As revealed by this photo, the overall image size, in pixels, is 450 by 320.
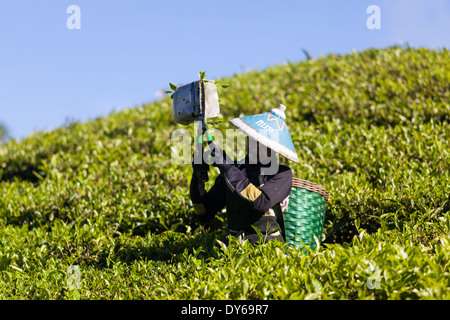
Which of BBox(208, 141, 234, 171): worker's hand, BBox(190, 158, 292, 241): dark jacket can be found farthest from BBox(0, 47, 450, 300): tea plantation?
BBox(208, 141, 234, 171): worker's hand

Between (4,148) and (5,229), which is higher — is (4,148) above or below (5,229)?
above

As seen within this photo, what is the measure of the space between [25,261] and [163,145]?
395cm

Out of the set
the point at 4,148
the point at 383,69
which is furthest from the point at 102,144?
→ the point at 383,69

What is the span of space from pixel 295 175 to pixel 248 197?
8.20ft

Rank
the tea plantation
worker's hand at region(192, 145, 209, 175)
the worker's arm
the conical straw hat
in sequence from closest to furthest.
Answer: the tea plantation < worker's hand at region(192, 145, 209, 175) < the conical straw hat < the worker's arm

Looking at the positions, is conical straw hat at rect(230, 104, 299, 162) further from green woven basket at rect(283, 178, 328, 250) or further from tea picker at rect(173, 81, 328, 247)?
green woven basket at rect(283, 178, 328, 250)

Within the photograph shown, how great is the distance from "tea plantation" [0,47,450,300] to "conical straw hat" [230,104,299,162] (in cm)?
56

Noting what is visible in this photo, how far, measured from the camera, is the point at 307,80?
10.8 meters

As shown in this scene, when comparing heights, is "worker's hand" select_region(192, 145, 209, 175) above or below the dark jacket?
above

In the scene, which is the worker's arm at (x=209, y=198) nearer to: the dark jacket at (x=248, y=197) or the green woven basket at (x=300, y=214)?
the dark jacket at (x=248, y=197)

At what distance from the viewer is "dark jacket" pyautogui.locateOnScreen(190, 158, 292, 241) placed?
4.14 meters

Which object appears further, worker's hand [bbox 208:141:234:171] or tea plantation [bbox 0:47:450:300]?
worker's hand [bbox 208:141:234:171]

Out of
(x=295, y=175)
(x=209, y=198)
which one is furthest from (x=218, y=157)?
(x=295, y=175)

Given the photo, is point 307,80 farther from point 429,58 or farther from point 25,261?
point 25,261
